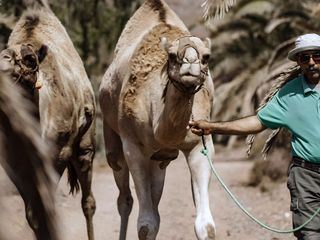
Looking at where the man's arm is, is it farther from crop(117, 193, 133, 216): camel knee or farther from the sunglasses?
crop(117, 193, 133, 216): camel knee

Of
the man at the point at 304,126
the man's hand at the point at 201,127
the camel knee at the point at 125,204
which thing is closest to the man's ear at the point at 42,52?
the camel knee at the point at 125,204

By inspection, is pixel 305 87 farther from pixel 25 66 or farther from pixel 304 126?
pixel 25 66

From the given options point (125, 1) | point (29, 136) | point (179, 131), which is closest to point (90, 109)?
point (179, 131)

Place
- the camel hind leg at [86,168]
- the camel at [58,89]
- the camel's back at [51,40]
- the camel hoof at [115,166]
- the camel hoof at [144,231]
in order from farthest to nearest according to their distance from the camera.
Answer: the camel hind leg at [86,168] < the camel hoof at [115,166] < the camel's back at [51,40] < the camel at [58,89] < the camel hoof at [144,231]

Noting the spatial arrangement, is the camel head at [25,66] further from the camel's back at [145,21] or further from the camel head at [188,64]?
the camel head at [188,64]

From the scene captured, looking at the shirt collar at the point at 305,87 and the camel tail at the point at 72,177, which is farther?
the camel tail at the point at 72,177

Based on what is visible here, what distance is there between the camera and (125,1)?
23.6 metres

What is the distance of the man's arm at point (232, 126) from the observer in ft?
19.3

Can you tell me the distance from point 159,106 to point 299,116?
5.89ft

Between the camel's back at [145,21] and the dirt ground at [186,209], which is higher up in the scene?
the camel's back at [145,21]

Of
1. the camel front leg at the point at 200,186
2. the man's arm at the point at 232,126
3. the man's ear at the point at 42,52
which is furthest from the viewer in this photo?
the man's ear at the point at 42,52

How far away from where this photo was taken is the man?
18.6ft

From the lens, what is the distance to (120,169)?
31.4 feet

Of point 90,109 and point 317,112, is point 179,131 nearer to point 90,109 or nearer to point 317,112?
point 317,112
